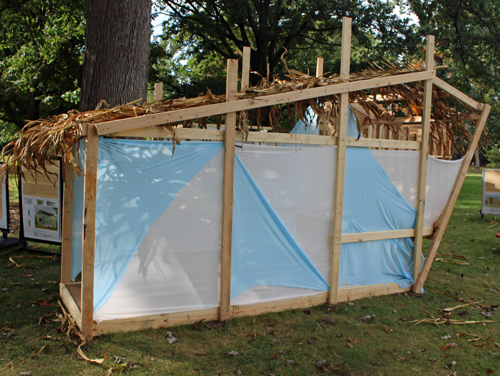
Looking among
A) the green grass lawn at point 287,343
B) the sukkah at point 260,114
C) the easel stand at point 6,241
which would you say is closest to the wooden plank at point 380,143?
the sukkah at point 260,114

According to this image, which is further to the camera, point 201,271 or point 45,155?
point 201,271

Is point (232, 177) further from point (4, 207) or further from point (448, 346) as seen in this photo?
point (4, 207)

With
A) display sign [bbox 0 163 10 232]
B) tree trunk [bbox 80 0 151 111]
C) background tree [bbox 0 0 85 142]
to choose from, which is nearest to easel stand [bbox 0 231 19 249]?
display sign [bbox 0 163 10 232]

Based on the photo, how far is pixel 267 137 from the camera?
5.24 metres

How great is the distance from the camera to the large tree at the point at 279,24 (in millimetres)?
15156

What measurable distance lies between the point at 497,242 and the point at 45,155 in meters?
9.79

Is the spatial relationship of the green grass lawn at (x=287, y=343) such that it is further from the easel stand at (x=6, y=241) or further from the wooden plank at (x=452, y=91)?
the wooden plank at (x=452, y=91)

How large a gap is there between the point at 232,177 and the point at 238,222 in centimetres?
56

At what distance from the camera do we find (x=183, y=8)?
1730 centimetres

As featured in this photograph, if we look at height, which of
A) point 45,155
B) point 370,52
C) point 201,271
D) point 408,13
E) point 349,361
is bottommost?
point 349,361

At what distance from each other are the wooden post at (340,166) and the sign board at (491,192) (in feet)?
26.5

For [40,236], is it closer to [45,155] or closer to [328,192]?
[45,155]

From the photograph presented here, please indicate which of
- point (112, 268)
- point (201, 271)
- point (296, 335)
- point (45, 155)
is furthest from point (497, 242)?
point (45, 155)

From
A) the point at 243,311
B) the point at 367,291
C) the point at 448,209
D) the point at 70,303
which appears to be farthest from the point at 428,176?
the point at 70,303
